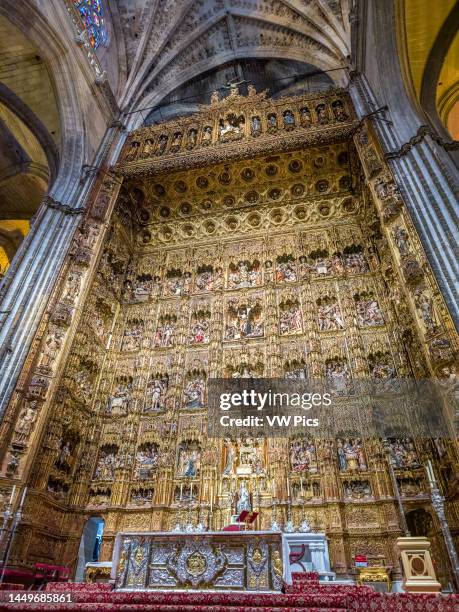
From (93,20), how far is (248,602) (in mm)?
20946

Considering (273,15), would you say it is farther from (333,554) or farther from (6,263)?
(333,554)

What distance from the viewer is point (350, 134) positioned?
13305 millimetres

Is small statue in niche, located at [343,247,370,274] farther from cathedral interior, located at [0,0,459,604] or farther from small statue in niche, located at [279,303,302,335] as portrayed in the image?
small statue in niche, located at [279,303,302,335]

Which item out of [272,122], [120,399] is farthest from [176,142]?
[120,399]

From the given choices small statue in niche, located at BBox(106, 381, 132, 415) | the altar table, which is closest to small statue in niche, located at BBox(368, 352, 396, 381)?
the altar table

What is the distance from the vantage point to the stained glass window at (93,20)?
15.7 m

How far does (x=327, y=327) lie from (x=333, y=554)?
20.5 ft

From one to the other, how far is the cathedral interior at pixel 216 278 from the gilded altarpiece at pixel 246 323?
0.23 feet

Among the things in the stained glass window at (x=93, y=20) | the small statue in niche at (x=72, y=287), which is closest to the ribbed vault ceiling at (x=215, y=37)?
the stained glass window at (x=93, y=20)

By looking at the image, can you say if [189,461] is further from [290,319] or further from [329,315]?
[329,315]

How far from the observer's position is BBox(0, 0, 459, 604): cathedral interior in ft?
29.0

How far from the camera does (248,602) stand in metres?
4.34

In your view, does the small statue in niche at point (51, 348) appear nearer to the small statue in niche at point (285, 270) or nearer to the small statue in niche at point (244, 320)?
the small statue in niche at point (244, 320)

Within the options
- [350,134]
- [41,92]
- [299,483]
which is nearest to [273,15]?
[350,134]
